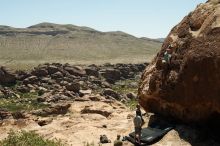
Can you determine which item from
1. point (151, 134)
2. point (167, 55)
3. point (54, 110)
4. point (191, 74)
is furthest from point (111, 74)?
point (191, 74)

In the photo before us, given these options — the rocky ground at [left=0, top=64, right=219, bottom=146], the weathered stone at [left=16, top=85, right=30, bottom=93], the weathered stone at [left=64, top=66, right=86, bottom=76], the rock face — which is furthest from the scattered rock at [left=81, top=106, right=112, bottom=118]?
the weathered stone at [left=64, top=66, right=86, bottom=76]

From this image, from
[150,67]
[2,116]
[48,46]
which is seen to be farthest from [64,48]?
[150,67]

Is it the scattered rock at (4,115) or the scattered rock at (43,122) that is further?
the scattered rock at (4,115)

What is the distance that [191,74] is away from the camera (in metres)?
17.8

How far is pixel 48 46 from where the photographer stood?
140m

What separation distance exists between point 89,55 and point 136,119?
105 metres

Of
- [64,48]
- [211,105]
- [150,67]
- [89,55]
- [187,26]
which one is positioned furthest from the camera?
[64,48]

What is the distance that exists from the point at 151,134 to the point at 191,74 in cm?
351

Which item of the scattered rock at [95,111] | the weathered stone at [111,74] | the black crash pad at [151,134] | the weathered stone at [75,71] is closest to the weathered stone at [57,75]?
the weathered stone at [75,71]

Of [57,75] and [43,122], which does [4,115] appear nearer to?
[43,122]

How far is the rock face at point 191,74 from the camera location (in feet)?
56.1

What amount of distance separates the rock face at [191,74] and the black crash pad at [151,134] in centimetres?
96

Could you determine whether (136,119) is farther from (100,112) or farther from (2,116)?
(2,116)

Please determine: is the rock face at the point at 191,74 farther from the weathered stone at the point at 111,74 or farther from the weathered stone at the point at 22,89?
the weathered stone at the point at 111,74
